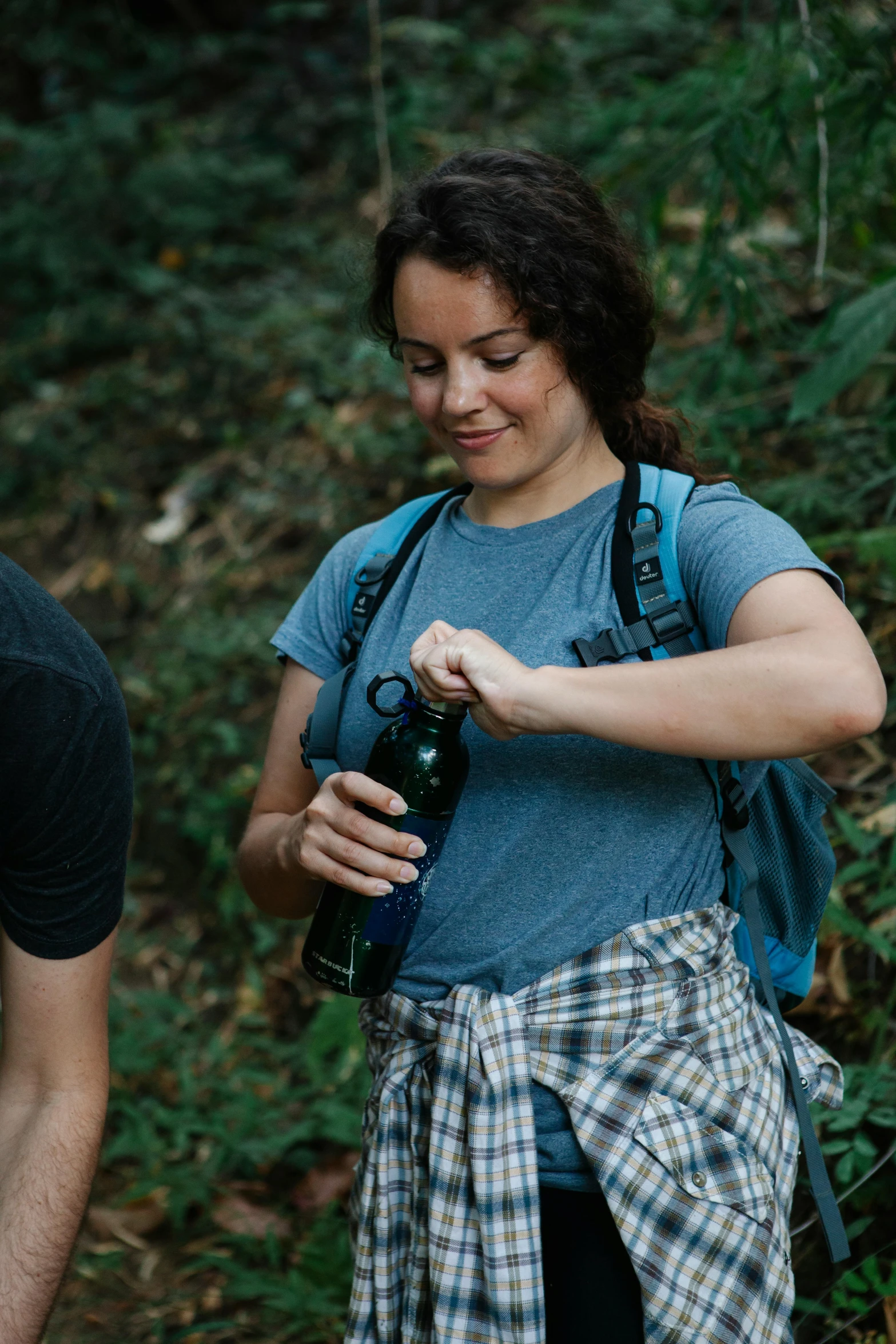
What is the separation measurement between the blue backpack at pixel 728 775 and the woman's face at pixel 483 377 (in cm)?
18

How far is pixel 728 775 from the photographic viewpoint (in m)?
1.96

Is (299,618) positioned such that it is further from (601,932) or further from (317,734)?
(601,932)

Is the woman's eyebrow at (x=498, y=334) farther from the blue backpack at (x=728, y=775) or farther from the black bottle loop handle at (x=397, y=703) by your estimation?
the black bottle loop handle at (x=397, y=703)

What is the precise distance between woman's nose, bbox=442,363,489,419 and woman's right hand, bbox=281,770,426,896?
24.4 inches

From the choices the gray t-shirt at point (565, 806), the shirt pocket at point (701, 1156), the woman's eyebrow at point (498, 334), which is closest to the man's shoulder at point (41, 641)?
the gray t-shirt at point (565, 806)

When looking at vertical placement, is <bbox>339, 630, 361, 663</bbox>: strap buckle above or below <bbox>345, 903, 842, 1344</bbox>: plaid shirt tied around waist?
above

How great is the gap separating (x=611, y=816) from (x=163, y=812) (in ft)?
12.3

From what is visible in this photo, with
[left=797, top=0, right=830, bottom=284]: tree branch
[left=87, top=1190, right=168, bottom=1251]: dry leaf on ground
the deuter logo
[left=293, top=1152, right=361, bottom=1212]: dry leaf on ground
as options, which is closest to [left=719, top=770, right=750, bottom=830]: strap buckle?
the deuter logo

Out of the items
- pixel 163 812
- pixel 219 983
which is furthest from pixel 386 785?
pixel 163 812

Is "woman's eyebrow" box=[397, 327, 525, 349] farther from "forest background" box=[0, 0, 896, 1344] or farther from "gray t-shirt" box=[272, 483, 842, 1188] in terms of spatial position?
"forest background" box=[0, 0, 896, 1344]

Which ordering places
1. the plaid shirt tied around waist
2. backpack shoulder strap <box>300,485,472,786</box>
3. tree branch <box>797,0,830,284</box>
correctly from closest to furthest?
the plaid shirt tied around waist → backpack shoulder strap <box>300,485,472,786</box> → tree branch <box>797,0,830,284</box>

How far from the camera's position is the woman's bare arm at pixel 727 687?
65.4 inches

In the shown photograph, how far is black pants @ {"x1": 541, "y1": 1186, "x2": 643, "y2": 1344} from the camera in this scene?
1.82 m

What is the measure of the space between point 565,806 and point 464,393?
696mm
